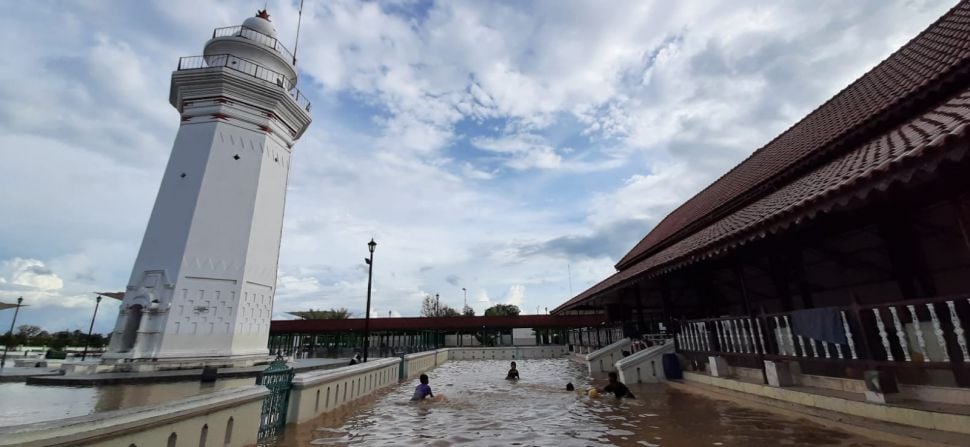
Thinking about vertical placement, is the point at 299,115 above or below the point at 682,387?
above

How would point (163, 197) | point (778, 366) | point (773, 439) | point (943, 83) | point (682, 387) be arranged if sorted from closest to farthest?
point (773, 439) < point (943, 83) < point (778, 366) < point (682, 387) < point (163, 197)

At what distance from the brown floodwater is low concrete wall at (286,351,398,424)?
0.84 feet

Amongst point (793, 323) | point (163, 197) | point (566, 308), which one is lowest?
point (793, 323)

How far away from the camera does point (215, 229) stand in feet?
69.6

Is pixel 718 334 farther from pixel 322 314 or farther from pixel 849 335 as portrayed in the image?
pixel 322 314

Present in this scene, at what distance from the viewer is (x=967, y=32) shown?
318 inches

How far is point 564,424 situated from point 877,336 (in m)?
5.23

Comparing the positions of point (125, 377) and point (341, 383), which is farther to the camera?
point (125, 377)

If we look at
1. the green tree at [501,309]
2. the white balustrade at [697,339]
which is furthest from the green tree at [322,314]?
the white balustrade at [697,339]

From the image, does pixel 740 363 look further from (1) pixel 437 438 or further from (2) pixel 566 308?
(2) pixel 566 308

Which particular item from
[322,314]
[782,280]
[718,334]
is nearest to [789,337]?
[782,280]

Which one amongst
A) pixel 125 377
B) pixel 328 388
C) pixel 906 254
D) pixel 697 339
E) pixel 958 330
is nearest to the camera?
pixel 958 330

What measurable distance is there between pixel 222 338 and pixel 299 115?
14.2 m

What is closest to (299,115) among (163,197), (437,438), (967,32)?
(163,197)
